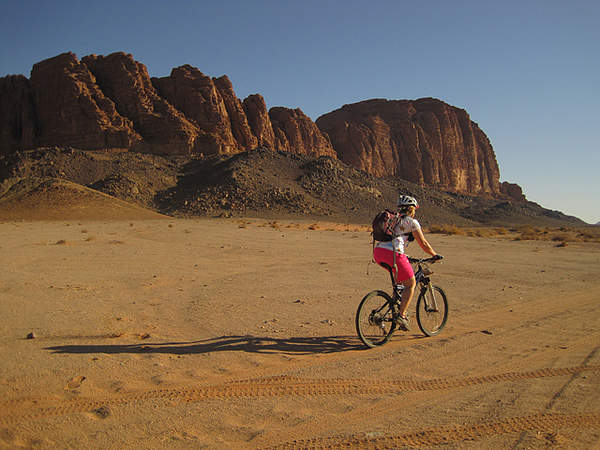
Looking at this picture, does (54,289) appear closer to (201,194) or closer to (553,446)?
(553,446)

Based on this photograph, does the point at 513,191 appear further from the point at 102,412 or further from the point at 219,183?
the point at 102,412

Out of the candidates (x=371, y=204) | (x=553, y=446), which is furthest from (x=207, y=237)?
(x=371, y=204)

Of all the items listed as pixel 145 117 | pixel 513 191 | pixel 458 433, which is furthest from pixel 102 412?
pixel 513 191

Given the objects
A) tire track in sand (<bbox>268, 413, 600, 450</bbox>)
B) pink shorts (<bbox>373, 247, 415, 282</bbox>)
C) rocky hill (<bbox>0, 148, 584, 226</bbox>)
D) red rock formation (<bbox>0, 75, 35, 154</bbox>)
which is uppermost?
red rock formation (<bbox>0, 75, 35, 154</bbox>)

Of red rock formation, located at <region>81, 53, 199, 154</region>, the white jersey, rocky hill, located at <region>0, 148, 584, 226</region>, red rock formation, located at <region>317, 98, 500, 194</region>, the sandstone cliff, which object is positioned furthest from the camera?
red rock formation, located at <region>317, 98, 500, 194</region>

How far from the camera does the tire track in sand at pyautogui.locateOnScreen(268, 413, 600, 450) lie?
328 centimetres

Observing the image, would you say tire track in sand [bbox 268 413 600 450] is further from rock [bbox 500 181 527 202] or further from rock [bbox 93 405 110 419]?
rock [bbox 500 181 527 202]

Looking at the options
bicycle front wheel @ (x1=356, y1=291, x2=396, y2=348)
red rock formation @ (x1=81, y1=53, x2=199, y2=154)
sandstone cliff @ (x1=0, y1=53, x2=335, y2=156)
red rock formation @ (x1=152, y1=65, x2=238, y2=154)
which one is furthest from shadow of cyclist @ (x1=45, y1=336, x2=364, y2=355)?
red rock formation @ (x1=152, y1=65, x2=238, y2=154)

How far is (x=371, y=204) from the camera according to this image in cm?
6856

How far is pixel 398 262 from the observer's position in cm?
570

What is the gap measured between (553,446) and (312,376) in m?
2.42

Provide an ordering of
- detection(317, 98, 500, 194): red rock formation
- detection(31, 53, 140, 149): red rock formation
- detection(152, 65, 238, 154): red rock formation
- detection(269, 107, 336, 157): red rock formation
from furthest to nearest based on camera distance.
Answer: detection(317, 98, 500, 194): red rock formation
detection(269, 107, 336, 157): red rock formation
detection(152, 65, 238, 154): red rock formation
detection(31, 53, 140, 149): red rock formation

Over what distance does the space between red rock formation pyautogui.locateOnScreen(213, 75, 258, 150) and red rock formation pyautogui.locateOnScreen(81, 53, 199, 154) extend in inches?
517

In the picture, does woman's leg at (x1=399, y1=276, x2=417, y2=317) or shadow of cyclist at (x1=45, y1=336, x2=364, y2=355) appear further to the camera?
woman's leg at (x1=399, y1=276, x2=417, y2=317)
